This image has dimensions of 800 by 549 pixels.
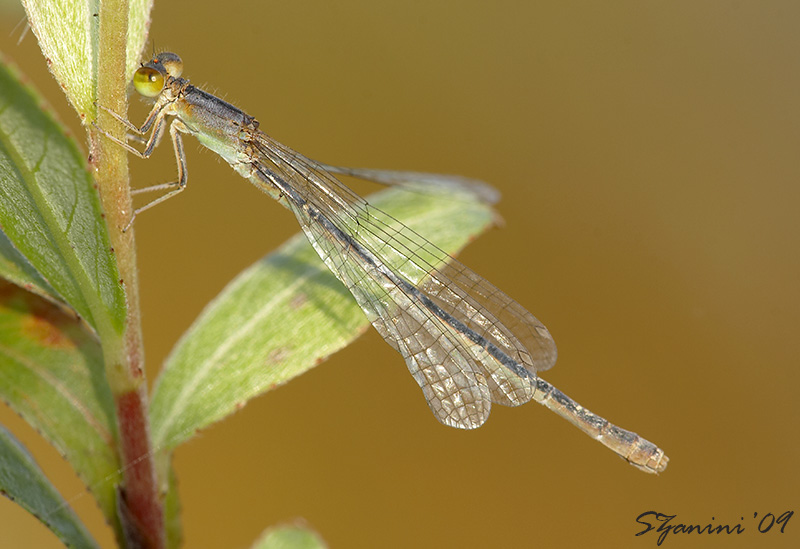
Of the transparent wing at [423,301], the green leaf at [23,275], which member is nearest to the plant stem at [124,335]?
the green leaf at [23,275]

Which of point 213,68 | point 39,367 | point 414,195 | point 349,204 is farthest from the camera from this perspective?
point 213,68

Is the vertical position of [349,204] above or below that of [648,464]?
above

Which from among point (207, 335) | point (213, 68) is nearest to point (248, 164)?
point (207, 335)

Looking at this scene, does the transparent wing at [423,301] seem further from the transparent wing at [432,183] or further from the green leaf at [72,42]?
the green leaf at [72,42]

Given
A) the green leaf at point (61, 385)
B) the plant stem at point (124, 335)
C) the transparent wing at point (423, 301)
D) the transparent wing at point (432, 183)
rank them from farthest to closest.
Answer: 1. the transparent wing at point (432, 183)
2. the transparent wing at point (423, 301)
3. the green leaf at point (61, 385)
4. the plant stem at point (124, 335)

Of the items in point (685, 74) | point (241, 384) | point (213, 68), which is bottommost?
point (241, 384)

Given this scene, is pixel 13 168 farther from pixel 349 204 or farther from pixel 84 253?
pixel 349 204

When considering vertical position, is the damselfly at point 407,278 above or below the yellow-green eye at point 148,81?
below
